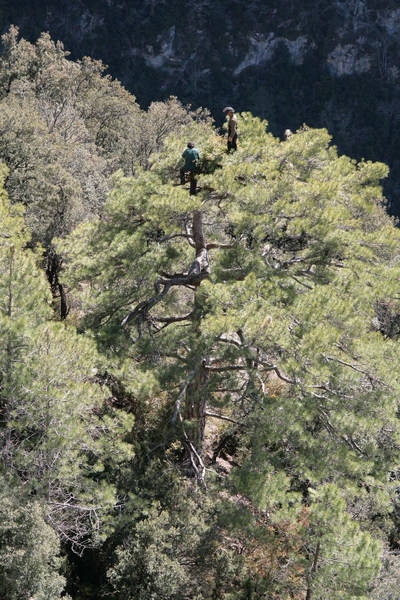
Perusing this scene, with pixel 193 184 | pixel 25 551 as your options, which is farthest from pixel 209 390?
pixel 25 551

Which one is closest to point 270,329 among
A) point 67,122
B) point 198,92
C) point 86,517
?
point 86,517

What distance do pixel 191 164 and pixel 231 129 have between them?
2.96 feet

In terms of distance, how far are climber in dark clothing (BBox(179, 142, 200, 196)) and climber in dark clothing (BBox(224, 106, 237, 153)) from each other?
637 millimetres

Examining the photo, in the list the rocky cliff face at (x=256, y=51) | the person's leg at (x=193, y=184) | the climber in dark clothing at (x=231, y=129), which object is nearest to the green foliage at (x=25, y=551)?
the person's leg at (x=193, y=184)

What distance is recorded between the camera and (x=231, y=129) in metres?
9.78

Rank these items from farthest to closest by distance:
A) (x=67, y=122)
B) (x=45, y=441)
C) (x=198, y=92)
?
(x=198, y=92), (x=67, y=122), (x=45, y=441)

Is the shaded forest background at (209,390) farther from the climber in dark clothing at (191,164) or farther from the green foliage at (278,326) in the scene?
the climber in dark clothing at (191,164)

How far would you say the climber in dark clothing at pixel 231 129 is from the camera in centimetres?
974

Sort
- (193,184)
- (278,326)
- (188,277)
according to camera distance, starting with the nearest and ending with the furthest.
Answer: (278,326), (188,277), (193,184)

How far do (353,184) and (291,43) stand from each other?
9534 cm

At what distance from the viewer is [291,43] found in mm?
95812

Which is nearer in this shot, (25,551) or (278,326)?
(25,551)

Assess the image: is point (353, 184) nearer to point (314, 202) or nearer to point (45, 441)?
point (314, 202)

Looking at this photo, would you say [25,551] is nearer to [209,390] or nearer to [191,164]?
[209,390]
